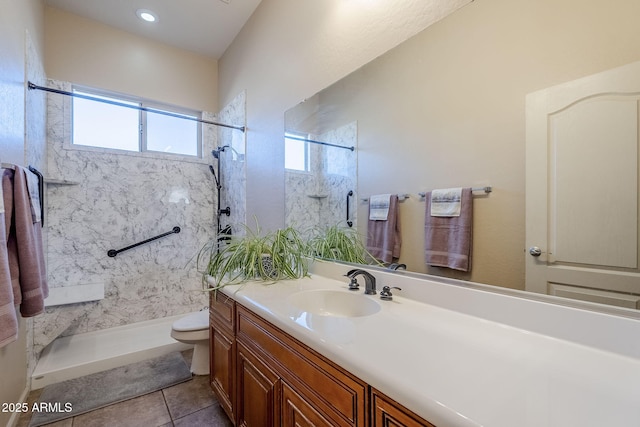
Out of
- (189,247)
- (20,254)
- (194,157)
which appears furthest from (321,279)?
(194,157)

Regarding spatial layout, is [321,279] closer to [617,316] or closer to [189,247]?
[617,316]

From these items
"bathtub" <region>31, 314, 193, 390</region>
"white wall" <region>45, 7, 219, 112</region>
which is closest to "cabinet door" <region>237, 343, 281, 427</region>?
"bathtub" <region>31, 314, 193, 390</region>

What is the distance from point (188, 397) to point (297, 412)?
138 cm

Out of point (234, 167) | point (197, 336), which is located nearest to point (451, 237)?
point (197, 336)

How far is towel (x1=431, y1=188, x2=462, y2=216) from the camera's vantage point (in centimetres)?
112

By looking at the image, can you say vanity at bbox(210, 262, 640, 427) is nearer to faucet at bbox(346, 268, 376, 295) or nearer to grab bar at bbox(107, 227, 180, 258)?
faucet at bbox(346, 268, 376, 295)

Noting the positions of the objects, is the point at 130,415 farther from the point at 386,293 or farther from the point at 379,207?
the point at 379,207

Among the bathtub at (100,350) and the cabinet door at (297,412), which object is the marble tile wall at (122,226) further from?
the cabinet door at (297,412)

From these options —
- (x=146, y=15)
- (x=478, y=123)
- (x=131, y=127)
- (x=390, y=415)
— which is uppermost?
(x=146, y=15)

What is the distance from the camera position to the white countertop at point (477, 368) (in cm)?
49

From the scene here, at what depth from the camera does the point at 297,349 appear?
3.01ft

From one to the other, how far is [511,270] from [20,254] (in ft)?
6.98

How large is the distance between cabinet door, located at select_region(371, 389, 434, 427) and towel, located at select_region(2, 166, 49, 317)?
1.68 m

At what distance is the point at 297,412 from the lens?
36.1 inches
